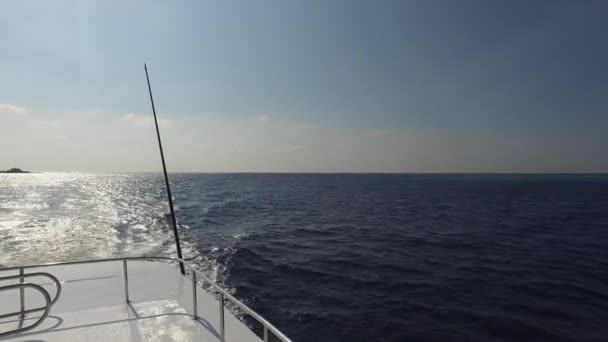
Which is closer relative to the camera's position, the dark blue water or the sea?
the dark blue water

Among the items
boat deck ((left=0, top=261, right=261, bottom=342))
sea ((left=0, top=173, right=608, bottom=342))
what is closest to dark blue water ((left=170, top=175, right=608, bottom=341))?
sea ((left=0, top=173, right=608, bottom=342))

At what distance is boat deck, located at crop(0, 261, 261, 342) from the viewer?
4.58 meters

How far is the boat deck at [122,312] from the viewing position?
4.58 m

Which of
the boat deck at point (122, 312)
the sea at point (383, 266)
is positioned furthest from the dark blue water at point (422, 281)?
the boat deck at point (122, 312)

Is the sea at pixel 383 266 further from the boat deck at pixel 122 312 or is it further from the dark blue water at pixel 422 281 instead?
the boat deck at pixel 122 312

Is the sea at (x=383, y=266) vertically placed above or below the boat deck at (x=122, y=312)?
below

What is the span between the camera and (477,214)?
32.5 metres

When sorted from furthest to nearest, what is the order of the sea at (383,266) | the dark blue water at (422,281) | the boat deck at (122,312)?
the sea at (383,266)
the dark blue water at (422,281)
the boat deck at (122,312)

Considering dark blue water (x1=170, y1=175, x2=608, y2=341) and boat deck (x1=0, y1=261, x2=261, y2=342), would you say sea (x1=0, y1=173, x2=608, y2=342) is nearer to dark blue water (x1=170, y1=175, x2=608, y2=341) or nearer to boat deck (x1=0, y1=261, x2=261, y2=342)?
dark blue water (x1=170, y1=175, x2=608, y2=341)

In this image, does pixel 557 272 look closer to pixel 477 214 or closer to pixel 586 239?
pixel 586 239

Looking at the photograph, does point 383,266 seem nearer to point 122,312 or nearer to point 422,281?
point 422,281

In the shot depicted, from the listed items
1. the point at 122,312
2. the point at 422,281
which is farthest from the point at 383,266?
the point at 122,312

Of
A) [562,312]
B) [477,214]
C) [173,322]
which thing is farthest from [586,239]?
[173,322]

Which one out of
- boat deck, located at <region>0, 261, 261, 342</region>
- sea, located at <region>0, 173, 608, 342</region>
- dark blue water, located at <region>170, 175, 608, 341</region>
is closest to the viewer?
boat deck, located at <region>0, 261, 261, 342</region>
